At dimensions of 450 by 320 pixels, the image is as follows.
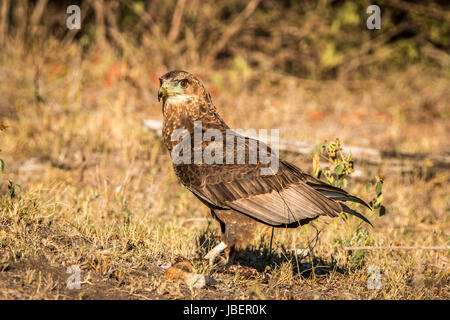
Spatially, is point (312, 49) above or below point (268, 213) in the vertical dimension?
above

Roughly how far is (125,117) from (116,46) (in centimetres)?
304

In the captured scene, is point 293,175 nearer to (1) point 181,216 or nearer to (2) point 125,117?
(1) point 181,216

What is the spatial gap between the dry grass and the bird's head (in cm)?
114

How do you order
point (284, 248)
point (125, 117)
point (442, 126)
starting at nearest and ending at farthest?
1. point (284, 248)
2. point (125, 117)
3. point (442, 126)

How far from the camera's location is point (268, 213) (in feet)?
12.4

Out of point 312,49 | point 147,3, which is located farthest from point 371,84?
point 147,3

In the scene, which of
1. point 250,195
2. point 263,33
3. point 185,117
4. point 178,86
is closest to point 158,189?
point 185,117

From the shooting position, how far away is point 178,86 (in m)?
4.20

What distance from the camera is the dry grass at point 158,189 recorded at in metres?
3.63

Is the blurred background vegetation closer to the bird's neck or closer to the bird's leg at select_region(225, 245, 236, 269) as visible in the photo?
the bird's neck

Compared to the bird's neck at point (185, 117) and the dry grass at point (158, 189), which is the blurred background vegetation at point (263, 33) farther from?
the bird's neck at point (185, 117)

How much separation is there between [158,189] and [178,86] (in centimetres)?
214

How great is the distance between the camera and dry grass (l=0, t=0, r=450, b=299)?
11.9 ft

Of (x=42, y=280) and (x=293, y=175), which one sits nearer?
(x=42, y=280)
